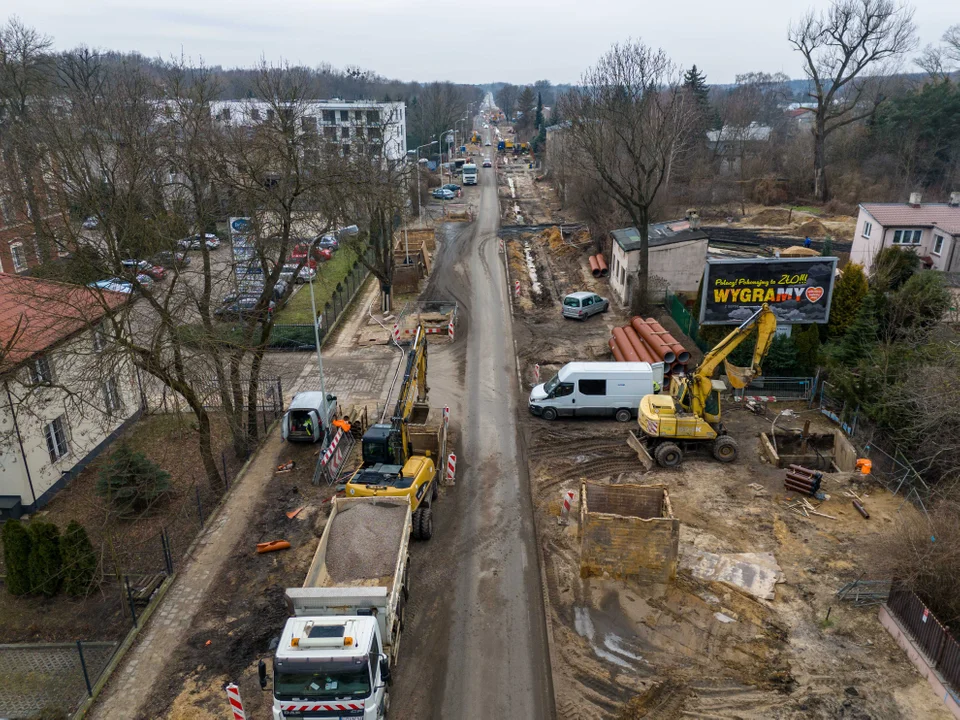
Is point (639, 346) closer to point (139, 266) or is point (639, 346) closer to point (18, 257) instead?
point (139, 266)

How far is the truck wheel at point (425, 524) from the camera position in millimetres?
16812

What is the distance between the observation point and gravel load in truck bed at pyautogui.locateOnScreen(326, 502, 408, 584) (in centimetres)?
1375

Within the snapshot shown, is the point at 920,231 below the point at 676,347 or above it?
above

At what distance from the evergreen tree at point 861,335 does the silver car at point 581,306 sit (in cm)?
1298

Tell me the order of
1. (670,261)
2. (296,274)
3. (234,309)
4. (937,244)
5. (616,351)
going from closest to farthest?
1. (296,274)
2. (616,351)
3. (234,309)
4. (670,261)
5. (937,244)

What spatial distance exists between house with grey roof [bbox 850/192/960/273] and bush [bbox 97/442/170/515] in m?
37.7

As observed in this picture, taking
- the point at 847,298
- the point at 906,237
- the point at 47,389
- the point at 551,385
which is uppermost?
the point at 906,237

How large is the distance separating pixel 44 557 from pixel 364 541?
24.7 ft

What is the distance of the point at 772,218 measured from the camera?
5684cm

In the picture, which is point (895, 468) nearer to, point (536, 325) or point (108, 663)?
point (536, 325)

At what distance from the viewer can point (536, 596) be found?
15.2 meters

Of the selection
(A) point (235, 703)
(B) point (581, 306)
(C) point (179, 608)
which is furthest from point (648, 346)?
(A) point (235, 703)

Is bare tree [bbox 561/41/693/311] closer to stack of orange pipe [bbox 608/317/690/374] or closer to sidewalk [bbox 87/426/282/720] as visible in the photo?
stack of orange pipe [bbox 608/317/690/374]

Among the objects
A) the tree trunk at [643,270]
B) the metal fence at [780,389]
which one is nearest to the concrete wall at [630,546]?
the metal fence at [780,389]
